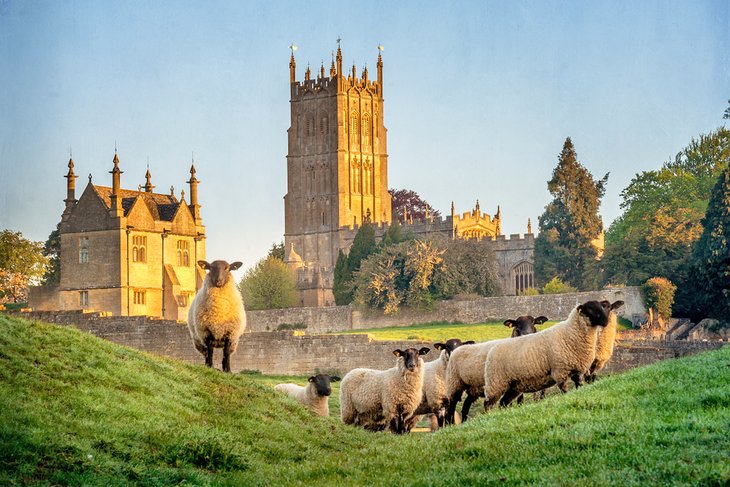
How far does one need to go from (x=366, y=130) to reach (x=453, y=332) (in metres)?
72.6

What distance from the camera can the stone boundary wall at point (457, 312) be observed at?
67250 millimetres

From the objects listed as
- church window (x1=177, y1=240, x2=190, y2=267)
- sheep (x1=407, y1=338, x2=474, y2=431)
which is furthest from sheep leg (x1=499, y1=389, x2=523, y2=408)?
church window (x1=177, y1=240, x2=190, y2=267)

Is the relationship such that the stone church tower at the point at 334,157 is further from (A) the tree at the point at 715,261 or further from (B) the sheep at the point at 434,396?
(B) the sheep at the point at 434,396

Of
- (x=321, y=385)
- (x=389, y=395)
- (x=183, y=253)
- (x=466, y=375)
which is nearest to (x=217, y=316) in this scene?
(x=321, y=385)

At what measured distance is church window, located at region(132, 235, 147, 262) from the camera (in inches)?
2940

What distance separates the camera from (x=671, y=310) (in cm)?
6644

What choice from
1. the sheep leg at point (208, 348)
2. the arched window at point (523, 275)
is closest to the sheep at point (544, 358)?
the sheep leg at point (208, 348)

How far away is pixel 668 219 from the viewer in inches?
2958

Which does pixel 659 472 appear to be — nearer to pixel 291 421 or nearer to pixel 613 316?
pixel 291 421

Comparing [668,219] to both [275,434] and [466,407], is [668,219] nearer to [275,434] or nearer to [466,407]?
[466,407]

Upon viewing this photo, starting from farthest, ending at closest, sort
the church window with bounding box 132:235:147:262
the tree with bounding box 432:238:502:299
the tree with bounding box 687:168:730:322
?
the tree with bounding box 432:238:502:299, the church window with bounding box 132:235:147:262, the tree with bounding box 687:168:730:322

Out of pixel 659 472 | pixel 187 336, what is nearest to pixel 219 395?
pixel 659 472

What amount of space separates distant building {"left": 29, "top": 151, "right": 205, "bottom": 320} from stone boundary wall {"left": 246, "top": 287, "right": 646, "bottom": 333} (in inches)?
261

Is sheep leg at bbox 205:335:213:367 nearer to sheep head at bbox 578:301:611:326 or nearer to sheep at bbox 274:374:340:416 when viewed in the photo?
sheep at bbox 274:374:340:416
